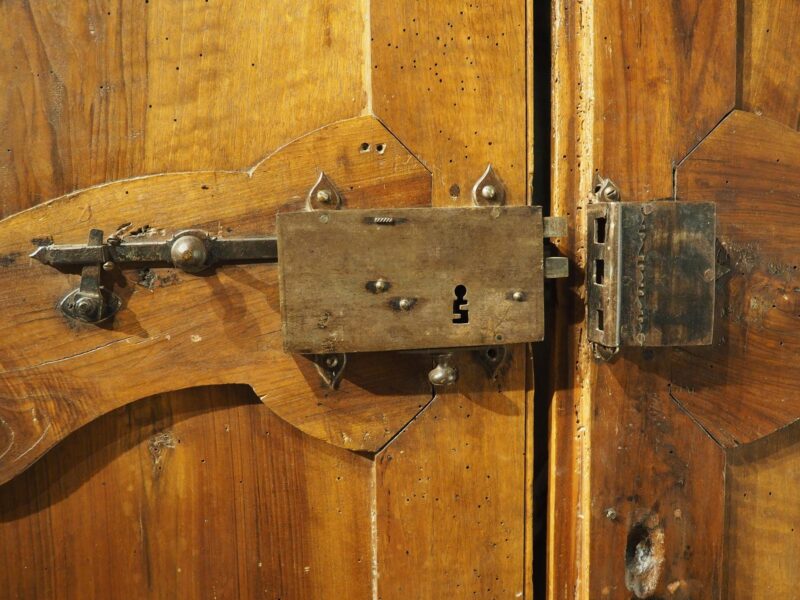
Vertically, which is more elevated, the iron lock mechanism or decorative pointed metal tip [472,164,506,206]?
decorative pointed metal tip [472,164,506,206]

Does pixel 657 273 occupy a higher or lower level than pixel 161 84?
lower

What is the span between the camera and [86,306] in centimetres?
59

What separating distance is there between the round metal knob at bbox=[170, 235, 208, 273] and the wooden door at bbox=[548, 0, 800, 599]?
0.40 m

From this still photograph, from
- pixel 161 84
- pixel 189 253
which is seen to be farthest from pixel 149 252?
pixel 161 84

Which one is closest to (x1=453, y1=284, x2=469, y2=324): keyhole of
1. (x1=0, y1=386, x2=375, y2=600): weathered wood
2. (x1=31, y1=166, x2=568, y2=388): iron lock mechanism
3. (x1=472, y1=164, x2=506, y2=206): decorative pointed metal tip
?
(x1=31, y1=166, x2=568, y2=388): iron lock mechanism

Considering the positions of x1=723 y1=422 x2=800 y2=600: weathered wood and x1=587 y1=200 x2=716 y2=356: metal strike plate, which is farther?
Result: x1=723 y1=422 x2=800 y2=600: weathered wood

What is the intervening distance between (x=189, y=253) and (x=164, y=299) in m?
0.06

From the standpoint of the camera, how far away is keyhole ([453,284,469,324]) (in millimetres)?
616

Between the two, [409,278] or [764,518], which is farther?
[764,518]

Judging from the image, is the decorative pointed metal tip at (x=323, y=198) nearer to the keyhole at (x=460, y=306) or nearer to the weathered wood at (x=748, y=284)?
the keyhole at (x=460, y=306)

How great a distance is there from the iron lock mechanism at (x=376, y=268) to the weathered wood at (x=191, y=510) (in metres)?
0.14

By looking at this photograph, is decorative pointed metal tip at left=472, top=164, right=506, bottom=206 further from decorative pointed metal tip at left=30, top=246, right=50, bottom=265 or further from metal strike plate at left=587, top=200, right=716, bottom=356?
decorative pointed metal tip at left=30, top=246, right=50, bottom=265

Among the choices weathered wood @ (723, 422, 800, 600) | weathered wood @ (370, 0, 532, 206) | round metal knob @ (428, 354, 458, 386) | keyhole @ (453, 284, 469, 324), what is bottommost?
weathered wood @ (723, 422, 800, 600)

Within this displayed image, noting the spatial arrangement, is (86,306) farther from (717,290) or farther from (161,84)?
(717,290)
